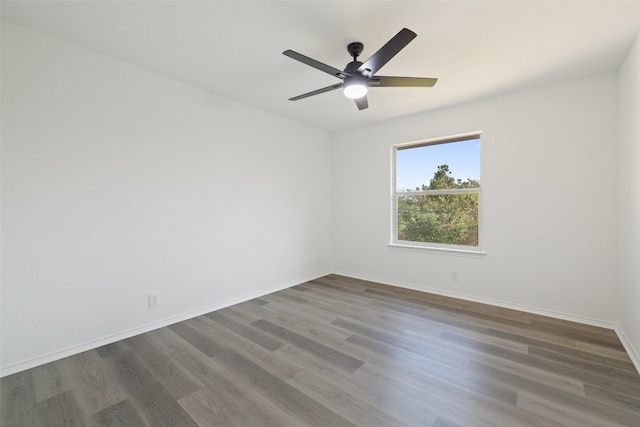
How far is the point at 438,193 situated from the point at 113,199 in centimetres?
384

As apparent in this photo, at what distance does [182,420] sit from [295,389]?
2.24 feet

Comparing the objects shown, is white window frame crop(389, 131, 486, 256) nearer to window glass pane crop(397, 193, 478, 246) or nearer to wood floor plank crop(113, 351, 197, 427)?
window glass pane crop(397, 193, 478, 246)

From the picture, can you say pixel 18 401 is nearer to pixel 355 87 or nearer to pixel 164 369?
pixel 164 369

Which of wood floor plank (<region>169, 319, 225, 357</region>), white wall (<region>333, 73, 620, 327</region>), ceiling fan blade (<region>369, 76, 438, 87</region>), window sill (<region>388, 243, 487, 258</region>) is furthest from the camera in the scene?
window sill (<region>388, 243, 487, 258</region>)

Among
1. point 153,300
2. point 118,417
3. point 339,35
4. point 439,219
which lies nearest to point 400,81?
point 339,35

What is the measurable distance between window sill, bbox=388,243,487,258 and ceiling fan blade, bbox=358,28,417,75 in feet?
8.52

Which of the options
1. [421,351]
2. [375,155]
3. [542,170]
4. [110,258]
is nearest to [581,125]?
[542,170]

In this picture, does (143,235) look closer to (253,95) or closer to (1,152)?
(1,152)

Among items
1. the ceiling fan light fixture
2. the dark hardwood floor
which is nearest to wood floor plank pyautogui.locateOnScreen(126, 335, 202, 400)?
the dark hardwood floor

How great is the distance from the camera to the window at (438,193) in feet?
11.6

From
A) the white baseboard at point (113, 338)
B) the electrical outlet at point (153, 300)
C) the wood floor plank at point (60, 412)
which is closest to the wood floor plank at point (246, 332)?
the white baseboard at point (113, 338)

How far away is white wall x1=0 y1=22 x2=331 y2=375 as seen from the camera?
6.63 feet

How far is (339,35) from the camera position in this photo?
2053mm

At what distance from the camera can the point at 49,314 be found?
6.98 ft
